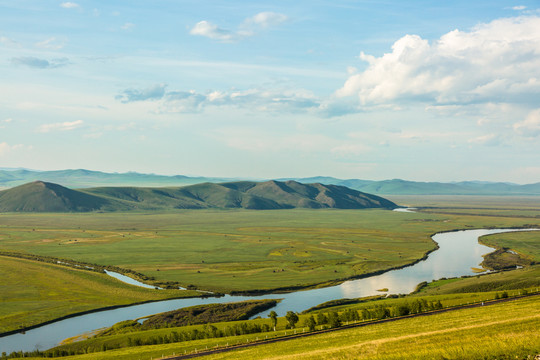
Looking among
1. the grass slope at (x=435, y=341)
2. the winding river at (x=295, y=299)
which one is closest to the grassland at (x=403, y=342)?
the grass slope at (x=435, y=341)

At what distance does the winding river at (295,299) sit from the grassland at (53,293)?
5022 millimetres

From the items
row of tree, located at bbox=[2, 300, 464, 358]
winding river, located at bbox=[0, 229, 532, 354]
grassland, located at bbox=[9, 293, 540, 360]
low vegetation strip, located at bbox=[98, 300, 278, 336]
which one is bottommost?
winding river, located at bbox=[0, 229, 532, 354]

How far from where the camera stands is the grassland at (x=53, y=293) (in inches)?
3812

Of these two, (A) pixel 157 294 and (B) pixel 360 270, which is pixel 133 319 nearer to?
(A) pixel 157 294

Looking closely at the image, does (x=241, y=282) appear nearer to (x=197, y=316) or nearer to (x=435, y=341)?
(x=197, y=316)

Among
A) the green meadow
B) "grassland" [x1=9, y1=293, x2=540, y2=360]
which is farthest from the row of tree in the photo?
the green meadow

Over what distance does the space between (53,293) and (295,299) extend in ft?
218

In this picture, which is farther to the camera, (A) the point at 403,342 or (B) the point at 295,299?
(B) the point at 295,299

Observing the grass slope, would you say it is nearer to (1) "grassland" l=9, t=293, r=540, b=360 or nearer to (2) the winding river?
(1) "grassland" l=9, t=293, r=540, b=360

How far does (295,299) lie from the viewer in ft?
366

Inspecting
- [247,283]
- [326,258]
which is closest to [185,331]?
[247,283]

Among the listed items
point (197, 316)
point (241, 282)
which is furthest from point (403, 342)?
point (241, 282)

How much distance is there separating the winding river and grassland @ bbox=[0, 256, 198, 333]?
16.5 feet

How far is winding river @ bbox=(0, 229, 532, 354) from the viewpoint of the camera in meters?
83.6
